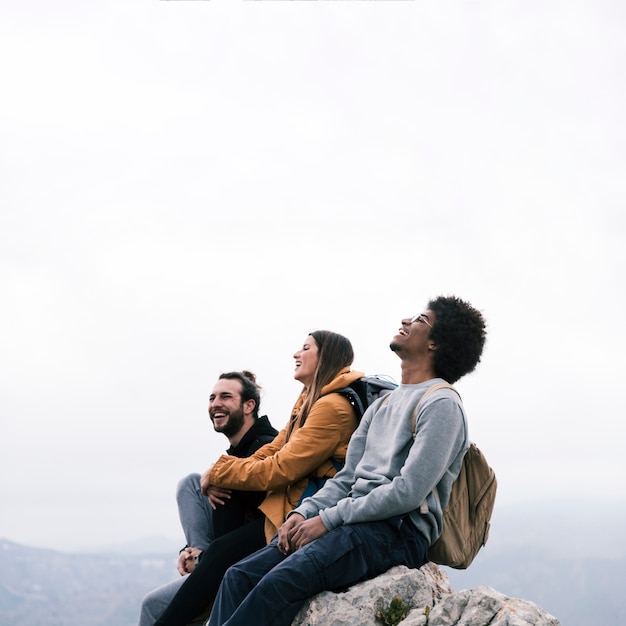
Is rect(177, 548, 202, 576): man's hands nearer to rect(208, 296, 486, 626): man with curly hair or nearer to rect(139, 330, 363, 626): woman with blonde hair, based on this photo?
rect(139, 330, 363, 626): woman with blonde hair

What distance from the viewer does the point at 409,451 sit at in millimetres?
7035

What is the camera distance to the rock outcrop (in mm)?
6000

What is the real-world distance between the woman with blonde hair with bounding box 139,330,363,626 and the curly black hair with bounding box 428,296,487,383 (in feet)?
3.47

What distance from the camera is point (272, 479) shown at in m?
7.83

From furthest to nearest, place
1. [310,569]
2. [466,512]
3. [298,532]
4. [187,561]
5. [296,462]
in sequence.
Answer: [187,561], [296,462], [466,512], [298,532], [310,569]

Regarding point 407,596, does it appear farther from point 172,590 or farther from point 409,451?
point 172,590

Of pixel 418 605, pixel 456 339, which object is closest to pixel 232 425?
pixel 456 339

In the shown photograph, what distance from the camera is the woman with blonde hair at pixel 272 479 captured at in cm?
786

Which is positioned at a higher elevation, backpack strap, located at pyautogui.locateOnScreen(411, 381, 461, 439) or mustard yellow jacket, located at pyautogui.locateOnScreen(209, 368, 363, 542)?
backpack strap, located at pyautogui.locateOnScreen(411, 381, 461, 439)

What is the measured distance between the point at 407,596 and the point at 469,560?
0.88 metres

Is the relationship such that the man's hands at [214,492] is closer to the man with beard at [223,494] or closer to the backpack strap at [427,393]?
the man with beard at [223,494]

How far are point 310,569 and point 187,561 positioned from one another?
102 inches

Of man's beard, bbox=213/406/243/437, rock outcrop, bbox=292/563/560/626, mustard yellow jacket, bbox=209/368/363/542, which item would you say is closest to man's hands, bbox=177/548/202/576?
mustard yellow jacket, bbox=209/368/363/542

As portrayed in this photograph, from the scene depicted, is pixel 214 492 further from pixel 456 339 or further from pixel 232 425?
pixel 456 339
